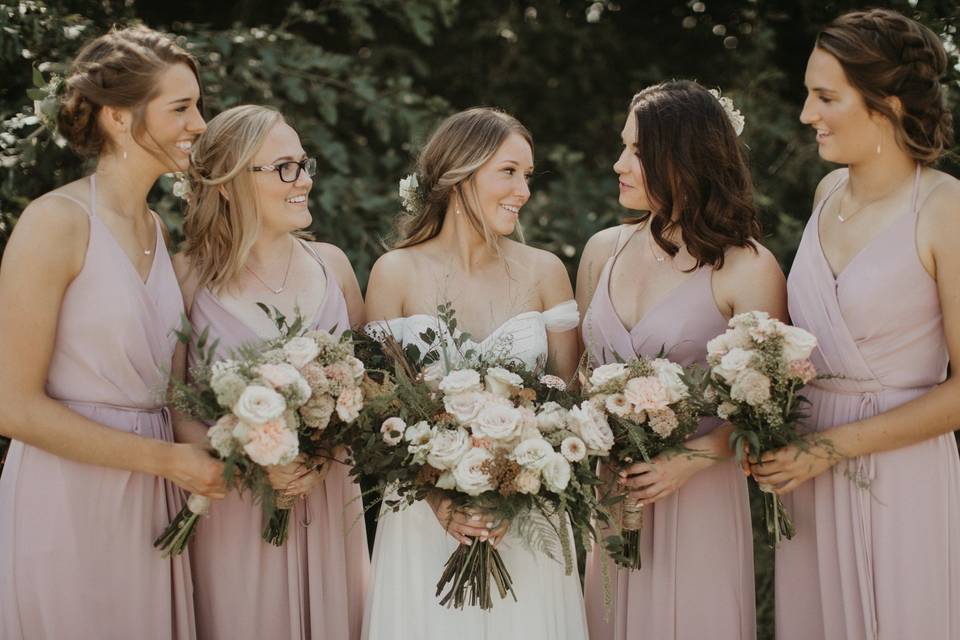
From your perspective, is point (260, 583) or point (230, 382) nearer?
point (230, 382)

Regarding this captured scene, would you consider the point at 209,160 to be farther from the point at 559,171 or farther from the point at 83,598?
the point at 559,171

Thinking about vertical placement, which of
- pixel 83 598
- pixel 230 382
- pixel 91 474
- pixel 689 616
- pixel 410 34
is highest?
pixel 410 34

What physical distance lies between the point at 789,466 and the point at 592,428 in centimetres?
72

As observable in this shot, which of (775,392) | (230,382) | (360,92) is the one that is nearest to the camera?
(230,382)

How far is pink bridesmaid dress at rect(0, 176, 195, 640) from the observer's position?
3.51 meters

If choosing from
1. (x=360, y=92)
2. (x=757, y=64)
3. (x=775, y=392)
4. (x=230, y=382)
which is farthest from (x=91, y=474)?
(x=757, y=64)

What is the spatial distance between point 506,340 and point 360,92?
2.44 meters

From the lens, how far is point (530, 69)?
281 inches

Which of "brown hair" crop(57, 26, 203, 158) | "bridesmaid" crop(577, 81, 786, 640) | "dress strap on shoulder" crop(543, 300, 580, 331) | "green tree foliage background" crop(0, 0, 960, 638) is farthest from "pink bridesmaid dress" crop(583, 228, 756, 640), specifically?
"green tree foliage background" crop(0, 0, 960, 638)

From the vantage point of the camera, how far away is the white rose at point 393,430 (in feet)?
11.6

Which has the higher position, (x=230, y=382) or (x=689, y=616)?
(x=230, y=382)

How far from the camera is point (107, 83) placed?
363 centimetres

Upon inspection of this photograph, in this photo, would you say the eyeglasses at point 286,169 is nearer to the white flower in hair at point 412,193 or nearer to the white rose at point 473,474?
the white flower in hair at point 412,193

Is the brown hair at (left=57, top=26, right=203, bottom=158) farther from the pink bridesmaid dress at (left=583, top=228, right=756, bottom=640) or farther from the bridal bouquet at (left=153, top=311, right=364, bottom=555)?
the pink bridesmaid dress at (left=583, top=228, right=756, bottom=640)
